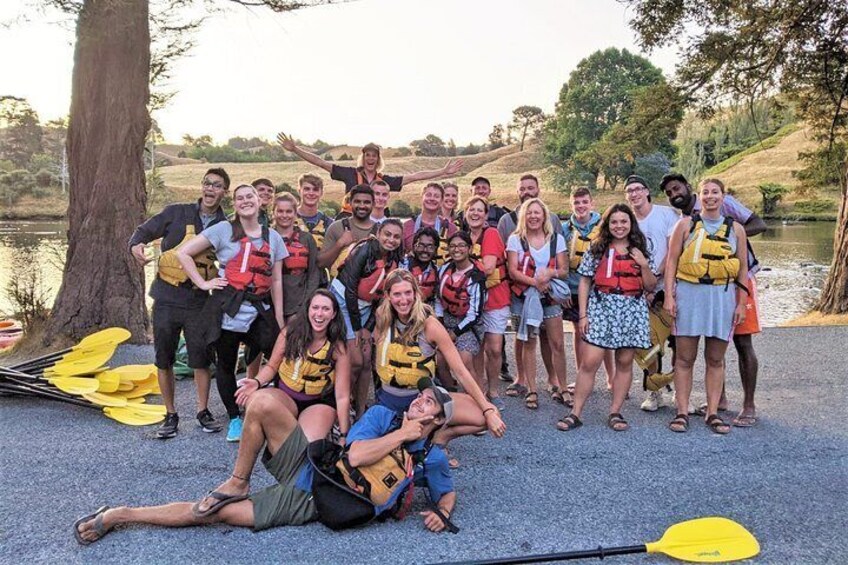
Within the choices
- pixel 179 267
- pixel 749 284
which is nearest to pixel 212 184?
pixel 179 267

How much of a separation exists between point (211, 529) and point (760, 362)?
22.8ft

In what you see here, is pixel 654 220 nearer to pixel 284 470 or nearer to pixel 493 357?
pixel 493 357

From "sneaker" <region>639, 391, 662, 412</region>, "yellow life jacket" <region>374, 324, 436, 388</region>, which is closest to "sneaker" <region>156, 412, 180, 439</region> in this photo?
"yellow life jacket" <region>374, 324, 436, 388</region>

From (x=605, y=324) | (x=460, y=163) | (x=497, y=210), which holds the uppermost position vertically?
(x=460, y=163)

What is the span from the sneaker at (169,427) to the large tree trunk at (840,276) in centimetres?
1217

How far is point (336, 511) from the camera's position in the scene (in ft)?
10.6

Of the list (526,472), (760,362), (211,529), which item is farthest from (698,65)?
(211,529)

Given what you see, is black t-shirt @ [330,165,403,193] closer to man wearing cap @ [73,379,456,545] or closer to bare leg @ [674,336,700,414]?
man wearing cap @ [73,379,456,545]

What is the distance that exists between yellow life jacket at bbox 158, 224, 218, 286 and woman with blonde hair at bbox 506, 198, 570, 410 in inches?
101

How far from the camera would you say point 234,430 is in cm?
468

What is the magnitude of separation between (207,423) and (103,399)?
1.19 metres

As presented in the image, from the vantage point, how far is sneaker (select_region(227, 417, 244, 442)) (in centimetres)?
462

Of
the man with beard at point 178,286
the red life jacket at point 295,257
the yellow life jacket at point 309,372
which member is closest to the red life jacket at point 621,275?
the yellow life jacket at point 309,372

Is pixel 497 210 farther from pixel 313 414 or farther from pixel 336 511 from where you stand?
pixel 336 511
